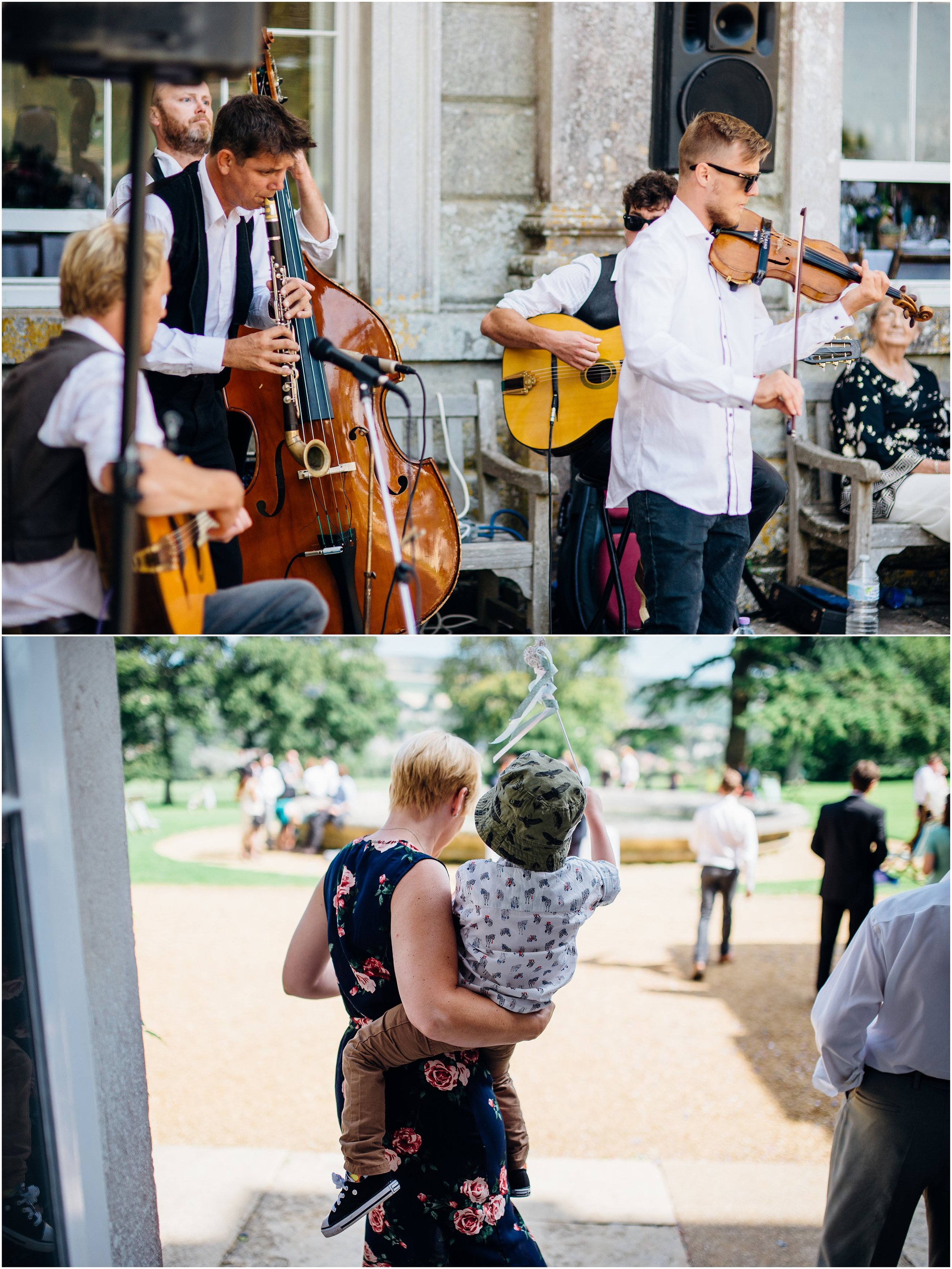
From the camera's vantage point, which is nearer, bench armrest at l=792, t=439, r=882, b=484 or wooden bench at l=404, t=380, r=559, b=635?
wooden bench at l=404, t=380, r=559, b=635

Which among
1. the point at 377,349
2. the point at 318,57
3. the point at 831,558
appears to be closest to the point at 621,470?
the point at 377,349

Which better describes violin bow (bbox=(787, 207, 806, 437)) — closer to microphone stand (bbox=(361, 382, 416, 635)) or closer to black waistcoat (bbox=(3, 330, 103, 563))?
microphone stand (bbox=(361, 382, 416, 635))

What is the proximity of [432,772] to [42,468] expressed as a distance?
2.58ft

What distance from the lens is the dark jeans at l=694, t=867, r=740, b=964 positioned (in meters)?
6.42

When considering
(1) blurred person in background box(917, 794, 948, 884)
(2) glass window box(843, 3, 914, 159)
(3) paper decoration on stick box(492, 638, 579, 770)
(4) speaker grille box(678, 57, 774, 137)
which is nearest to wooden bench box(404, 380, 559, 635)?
(4) speaker grille box(678, 57, 774, 137)

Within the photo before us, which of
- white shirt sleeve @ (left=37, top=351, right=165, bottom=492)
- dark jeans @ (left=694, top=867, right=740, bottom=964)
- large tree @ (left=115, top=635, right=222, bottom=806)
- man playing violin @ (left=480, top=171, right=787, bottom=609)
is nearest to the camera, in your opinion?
white shirt sleeve @ (left=37, top=351, right=165, bottom=492)

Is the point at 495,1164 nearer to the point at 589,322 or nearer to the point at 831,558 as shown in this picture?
the point at 589,322

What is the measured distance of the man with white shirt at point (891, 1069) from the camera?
233 centimetres

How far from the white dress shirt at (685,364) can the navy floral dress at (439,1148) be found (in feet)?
4.21

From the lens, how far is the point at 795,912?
841 centimetres

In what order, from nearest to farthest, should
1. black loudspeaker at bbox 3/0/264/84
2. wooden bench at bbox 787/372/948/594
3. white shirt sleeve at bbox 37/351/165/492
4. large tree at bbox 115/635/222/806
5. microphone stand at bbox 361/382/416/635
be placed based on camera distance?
1. black loudspeaker at bbox 3/0/264/84
2. white shirt sleeve at bbox 37/351/165/492
3. microphone stand at bbox 361/382/416/635
4. wooden bench at bbox 787/372/948/594
5. large tree at bbox 115/635/222/806

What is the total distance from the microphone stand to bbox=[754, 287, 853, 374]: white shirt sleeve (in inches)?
39.0

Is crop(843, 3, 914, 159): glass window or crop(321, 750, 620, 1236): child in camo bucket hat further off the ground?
crop(843, 3, 914, 159): glass window

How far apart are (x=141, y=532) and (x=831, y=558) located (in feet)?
11.3
